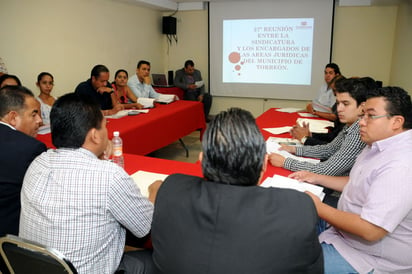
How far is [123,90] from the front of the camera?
454cm

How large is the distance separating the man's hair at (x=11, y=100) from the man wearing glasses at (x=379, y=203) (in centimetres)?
155

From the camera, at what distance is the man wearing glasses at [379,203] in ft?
3.82

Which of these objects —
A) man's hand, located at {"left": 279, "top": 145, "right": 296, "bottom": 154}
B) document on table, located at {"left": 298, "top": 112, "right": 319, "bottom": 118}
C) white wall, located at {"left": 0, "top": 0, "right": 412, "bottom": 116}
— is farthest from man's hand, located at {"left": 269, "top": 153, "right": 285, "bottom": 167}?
white wall, located at {"left": 0, "top": 0, "right": 412, "bottom": 116}

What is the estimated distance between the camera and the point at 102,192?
1.12 meters

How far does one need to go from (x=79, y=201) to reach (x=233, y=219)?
0.57 m

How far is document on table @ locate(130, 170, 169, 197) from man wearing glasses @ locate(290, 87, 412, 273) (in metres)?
0.87

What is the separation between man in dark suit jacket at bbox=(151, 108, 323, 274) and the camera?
84 centimetres

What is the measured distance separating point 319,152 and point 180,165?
0.95 meters

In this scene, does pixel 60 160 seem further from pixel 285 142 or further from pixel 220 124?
pixel 285 142

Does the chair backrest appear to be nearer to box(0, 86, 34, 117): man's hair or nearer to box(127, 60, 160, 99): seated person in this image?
box(0, 86, 34, 117): man's hair

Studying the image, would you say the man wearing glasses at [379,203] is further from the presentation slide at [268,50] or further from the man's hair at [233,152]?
the presentation slide at [268,50]

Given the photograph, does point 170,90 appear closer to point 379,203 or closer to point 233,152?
point 379,203

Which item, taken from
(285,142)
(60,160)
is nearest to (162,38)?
(285,142)

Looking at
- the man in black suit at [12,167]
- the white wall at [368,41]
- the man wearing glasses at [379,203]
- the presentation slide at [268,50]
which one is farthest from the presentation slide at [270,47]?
the man in black suit at [12,167]
